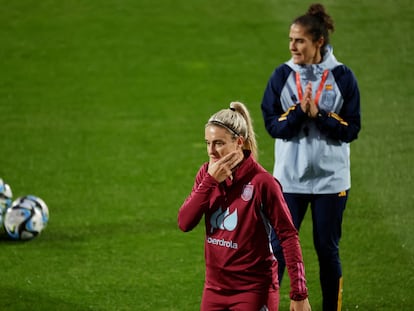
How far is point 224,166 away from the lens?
493 cm

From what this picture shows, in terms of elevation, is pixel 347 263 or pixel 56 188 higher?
pixel 56 188

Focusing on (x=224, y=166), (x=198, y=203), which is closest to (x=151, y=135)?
(x=198, y=203)

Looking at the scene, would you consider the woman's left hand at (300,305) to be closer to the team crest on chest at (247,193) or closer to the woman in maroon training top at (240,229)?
the woman in maroon training top at (240,229)

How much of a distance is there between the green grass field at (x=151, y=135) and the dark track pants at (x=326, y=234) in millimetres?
988

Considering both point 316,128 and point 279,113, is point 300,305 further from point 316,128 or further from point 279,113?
point 279,113

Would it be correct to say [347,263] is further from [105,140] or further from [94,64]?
[94,64]

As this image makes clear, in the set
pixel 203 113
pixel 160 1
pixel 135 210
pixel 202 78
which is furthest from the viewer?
pixel 160 1

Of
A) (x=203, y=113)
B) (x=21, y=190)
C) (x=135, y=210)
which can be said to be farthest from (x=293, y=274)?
(x=203, y=113)

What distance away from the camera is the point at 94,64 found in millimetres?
16750

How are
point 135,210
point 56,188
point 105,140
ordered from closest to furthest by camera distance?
point 135,210
point 56,188
point 105,140

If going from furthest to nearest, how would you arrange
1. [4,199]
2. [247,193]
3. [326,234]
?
[4,199]
[326,234]
[247,193]

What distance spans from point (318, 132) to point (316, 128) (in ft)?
0.12

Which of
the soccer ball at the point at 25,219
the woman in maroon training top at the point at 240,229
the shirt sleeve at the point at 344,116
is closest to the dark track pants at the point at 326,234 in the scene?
the shirt sleeve at the point at 344,116

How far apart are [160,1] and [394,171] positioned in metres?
9.86
